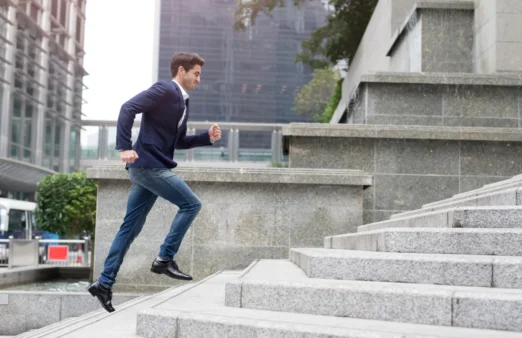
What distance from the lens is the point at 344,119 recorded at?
15859mm

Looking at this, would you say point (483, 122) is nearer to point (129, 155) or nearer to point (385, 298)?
point (129, 155)

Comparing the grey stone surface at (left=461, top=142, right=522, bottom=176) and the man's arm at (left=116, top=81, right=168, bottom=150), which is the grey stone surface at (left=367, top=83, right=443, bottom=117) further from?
the man's arm at (left=116, top=81, right=168, bottom=150)

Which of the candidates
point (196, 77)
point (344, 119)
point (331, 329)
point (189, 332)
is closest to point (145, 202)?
point (196, 77)

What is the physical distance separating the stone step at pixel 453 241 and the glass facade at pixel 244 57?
146165mm

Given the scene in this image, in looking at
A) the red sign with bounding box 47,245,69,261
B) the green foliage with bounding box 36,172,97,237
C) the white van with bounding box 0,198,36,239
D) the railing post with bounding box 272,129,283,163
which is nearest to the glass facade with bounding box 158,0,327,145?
the white van with bounding box 0,198,36,239

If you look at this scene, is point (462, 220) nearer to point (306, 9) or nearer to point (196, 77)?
point (196, 77)

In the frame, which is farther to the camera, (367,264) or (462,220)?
(462,220)

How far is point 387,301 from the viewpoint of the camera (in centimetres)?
346

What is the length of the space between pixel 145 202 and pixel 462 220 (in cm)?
248

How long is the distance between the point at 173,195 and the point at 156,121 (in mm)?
610

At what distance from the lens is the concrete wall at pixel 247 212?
8812mm

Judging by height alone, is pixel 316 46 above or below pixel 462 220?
above

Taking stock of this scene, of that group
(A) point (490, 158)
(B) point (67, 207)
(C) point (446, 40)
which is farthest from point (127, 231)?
(B) point (67, 207)

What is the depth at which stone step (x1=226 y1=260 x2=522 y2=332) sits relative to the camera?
3.18 metres
